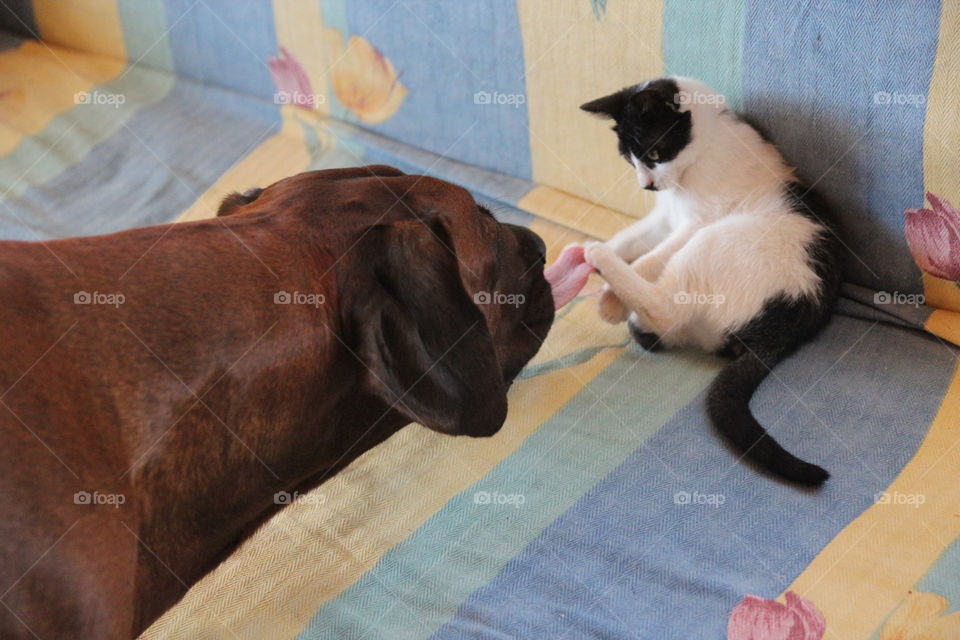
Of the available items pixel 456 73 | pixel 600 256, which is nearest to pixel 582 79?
pixel 456 73

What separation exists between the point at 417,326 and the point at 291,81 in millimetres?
1654

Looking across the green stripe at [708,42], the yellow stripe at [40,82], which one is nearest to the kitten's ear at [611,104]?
the green stripe at [708,42]

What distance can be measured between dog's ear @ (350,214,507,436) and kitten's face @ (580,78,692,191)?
723 millimetres

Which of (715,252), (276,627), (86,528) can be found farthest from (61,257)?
(715,252)

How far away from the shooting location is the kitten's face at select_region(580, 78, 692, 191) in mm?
1744

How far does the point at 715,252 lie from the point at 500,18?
2.30 ft

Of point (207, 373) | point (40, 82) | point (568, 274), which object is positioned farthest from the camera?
point (40, 82)

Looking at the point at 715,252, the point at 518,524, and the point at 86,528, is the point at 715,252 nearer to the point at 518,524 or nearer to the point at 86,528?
the point at 518,524

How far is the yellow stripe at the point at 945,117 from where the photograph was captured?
1441 mm

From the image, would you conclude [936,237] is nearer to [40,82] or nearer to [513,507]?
[513,507]

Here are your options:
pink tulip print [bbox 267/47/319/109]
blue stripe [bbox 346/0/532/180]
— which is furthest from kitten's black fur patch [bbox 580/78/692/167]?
pink tulip print [bbox 267/47/319/109]

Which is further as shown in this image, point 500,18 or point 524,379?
point 500,18

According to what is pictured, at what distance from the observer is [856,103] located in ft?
5.23

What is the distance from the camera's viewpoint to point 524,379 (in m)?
1.71
